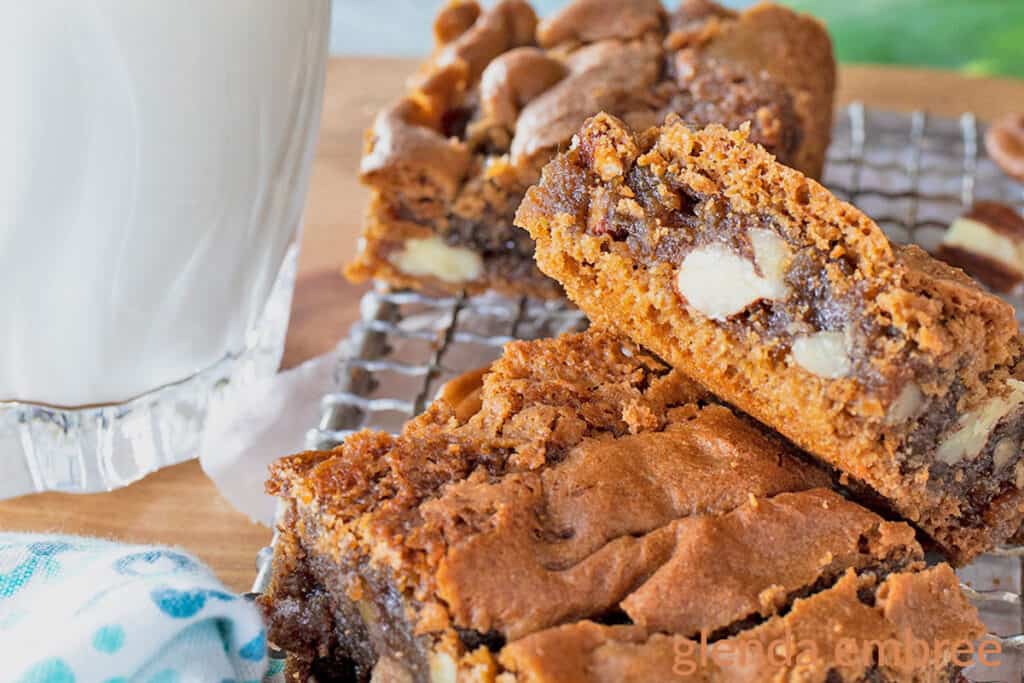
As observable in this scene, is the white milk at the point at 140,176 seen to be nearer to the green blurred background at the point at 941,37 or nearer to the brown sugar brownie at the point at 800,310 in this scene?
the brown sugar brownie at the point at 800,310

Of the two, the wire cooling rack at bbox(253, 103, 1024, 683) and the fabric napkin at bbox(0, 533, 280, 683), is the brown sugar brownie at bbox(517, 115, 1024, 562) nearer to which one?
the wire cooling rack at bbox(253, 103, 1024, 683)

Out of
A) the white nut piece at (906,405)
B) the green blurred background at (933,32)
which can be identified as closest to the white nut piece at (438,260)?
the white nut piece at (906,405)

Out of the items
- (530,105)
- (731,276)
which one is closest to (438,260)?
(530,105)

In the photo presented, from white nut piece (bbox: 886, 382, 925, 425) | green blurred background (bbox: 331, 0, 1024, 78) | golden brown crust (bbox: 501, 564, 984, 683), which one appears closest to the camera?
golden brown crust (bbox: 501, 564, 984, 683)

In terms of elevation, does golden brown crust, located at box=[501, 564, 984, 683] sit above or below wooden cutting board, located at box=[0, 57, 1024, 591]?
above

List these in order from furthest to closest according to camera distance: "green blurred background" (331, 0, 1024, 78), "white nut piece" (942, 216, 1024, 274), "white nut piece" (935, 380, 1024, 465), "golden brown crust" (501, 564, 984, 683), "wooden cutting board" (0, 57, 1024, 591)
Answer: "green blurred background" (331, 0, 1024, 78) < "white nut piece" (942, 216, 1024, 274) < "wooden cutting board" (0, 57, 1024, 591) < "white nut piece" (935, 380, 1024, 465) < "golden brown crust" (501, 564, 984, 683)

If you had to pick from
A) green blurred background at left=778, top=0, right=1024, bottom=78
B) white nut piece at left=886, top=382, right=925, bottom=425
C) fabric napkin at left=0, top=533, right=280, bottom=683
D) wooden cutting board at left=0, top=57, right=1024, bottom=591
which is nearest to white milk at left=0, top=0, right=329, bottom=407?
wooden cutting board at left=0, top=57, right=1024, bottom=591

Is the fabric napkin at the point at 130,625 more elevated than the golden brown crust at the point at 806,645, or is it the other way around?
the golden brown crust at the point at 806,645
